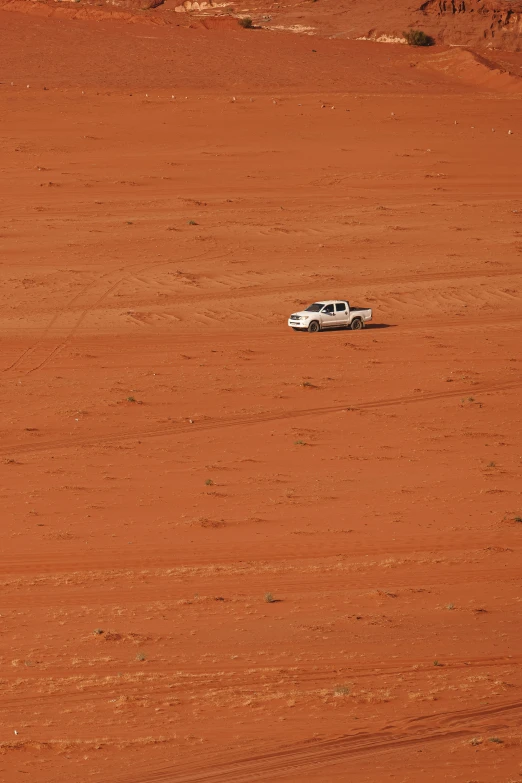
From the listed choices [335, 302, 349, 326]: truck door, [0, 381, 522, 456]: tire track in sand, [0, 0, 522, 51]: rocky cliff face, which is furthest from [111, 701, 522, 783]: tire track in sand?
[0, 0, 522, 51]: rocky cliff face

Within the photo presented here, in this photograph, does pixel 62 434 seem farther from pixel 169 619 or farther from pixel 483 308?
pixel 483 308

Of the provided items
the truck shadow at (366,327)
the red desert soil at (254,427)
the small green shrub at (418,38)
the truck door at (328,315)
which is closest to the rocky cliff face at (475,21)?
the small green shrub at (418,38)

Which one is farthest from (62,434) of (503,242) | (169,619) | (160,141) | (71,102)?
(71,102)

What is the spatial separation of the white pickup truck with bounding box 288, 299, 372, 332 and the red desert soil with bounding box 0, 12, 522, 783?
1.64ft

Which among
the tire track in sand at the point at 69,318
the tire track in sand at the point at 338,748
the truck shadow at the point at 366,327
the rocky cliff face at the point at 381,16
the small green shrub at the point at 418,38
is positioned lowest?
the truck shadow at the point at 366,327

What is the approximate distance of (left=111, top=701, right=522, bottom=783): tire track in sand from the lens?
925 cm

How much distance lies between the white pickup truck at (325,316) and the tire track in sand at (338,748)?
1607cm

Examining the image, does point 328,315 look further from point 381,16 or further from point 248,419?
point 381,16

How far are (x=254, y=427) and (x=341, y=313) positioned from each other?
22.7 feet

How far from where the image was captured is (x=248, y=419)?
2047 centimetres

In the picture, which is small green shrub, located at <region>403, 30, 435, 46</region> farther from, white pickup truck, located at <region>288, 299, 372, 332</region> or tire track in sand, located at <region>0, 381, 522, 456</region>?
tire track in sand, located at <region>0, 381, 522, 456</region>

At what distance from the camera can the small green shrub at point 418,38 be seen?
53.2 m

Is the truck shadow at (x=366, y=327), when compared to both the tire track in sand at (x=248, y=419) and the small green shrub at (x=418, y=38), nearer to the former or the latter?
the tire track in sand at (x=248, y=419)

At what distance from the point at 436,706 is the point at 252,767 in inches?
76.0
